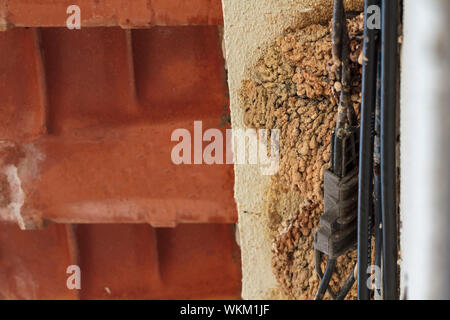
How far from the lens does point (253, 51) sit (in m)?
1.13

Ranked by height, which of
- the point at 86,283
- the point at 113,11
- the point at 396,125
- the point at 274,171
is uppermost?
the point at 113,11

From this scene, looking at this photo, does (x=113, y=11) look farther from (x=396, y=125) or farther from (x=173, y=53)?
(x=396, y=125)

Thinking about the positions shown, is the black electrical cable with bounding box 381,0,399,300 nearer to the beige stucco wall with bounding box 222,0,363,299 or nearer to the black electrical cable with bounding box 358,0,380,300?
the black electrical cable with bounding box 358,0,380,300

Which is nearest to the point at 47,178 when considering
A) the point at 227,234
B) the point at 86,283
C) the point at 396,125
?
the point at 86,283

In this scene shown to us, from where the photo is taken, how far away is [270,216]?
1253 millimetres

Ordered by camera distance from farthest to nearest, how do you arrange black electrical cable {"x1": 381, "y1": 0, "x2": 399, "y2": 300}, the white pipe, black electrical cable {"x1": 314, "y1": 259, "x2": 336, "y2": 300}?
black electrical cable {"x1": 314, "y1": 259, "x2": 336, "y2": 300} → black electrical cable {"x1": 381, "y1": 0, "x2": 399, "y2": 300} → the white pipe

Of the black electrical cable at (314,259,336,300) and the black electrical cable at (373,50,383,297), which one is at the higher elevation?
the black electrical cable at (373,50,383,297)

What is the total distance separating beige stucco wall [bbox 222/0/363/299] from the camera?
1087 mm

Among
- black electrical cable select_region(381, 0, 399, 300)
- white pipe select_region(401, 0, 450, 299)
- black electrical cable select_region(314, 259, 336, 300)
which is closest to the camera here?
white pipe select_region(401, 0, 450, 299)

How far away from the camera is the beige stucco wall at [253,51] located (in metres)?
1.09

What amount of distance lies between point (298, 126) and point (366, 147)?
1.15 ft

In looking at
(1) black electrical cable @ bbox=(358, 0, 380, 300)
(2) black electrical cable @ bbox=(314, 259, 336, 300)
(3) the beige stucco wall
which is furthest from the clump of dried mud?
(1) black electrical cable @ bbox=(358, 0, 380, 300)

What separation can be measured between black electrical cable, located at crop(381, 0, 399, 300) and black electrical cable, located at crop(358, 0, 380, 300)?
37mm
